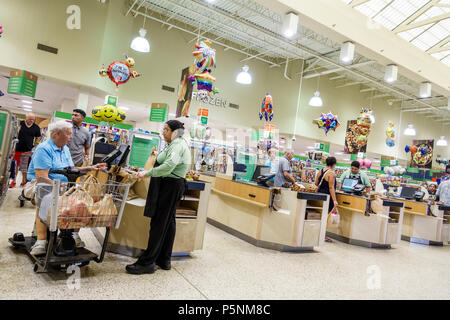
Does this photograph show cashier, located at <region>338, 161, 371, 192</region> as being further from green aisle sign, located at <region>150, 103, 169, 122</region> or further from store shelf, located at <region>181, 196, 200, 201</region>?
green aisle sign, located at <region>150, 103, 169, 122</region>

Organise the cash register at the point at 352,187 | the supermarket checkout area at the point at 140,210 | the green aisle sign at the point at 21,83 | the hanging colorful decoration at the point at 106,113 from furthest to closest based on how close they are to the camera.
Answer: the green aisle sign at the point at 21,83
the cash register at the point at 352,187
the hanging colorful decoration at the point at 106,113
the supermarket checkout area at the point at 140,210

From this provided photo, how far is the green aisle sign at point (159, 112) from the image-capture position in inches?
400

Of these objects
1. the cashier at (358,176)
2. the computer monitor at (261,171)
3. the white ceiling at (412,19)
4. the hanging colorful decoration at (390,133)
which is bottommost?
the computer monitor at (261,171)

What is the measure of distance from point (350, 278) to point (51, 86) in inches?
497

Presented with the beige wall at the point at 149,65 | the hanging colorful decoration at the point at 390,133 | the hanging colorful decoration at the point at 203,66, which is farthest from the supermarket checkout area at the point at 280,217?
the hanging colorful decoration at the point at 390,133

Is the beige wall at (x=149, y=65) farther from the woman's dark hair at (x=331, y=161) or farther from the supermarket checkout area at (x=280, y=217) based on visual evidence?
the woman's dark hair at (x=331, y=161)

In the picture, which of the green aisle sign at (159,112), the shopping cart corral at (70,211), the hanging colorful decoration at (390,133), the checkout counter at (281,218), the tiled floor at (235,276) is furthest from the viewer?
the hanging colorful decoration at (390,133)

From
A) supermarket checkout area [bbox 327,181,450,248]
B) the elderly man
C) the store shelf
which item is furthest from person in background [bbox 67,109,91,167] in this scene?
supermarket checkout area [bbox 327,181,450,248]

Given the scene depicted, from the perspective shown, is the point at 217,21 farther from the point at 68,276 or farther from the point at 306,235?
the point at 68,276

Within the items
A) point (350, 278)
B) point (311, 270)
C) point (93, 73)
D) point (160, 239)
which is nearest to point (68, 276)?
point (160, 239)

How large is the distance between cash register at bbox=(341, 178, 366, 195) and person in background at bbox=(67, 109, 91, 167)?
4.95 meters

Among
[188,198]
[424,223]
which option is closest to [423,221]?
[424,223]

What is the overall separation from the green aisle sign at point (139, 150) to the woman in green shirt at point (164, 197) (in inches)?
34.4

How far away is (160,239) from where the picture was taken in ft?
10.2
